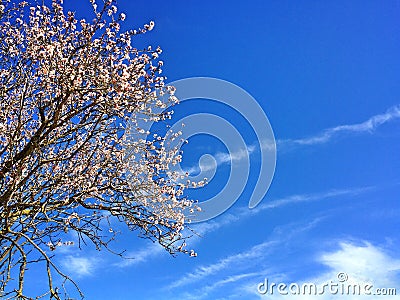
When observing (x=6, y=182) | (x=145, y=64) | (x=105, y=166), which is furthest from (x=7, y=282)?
(x=145, y=64)

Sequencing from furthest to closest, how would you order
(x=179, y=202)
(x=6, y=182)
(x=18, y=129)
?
(x=179, y=202) → (x=6, y=182) → (x=18, y=129)

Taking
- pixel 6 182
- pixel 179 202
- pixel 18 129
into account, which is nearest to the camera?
pixel 18 129

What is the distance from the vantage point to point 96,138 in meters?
8.27

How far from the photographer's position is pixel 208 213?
31.1 ft

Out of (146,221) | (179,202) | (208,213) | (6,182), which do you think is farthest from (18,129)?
(208,213)

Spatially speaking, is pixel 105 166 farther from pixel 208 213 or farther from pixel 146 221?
pixel 208 213

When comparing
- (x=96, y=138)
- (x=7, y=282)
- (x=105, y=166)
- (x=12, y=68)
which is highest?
(x=12, y=68)

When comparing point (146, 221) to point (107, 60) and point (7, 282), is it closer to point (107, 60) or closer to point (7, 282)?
point (7, 282)

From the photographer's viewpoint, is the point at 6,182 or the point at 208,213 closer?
the point at 6,182

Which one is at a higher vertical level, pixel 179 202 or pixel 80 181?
pixel 179 202

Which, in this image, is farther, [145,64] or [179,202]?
[179,202]

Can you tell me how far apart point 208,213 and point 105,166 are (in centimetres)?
271

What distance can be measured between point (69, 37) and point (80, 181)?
7.99 ft

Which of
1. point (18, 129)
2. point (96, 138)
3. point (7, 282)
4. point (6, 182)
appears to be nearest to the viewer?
point (18, 129)
